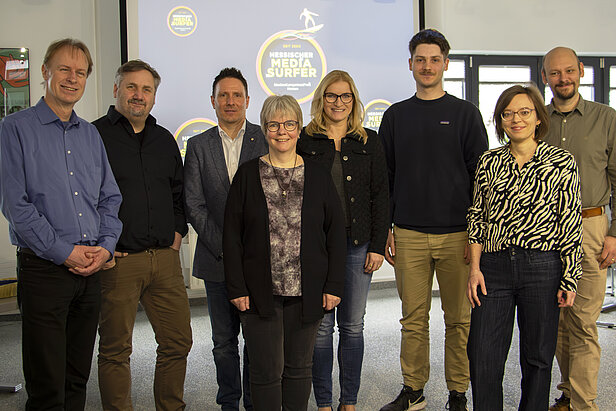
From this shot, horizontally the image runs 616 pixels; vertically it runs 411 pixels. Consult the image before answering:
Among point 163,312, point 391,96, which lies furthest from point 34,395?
point 391,96

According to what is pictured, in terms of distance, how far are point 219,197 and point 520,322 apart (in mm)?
1484

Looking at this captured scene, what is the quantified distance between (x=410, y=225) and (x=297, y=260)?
2.86ft

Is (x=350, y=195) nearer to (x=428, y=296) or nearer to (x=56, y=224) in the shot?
(x=428, y=296)

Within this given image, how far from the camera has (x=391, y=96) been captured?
5547mm

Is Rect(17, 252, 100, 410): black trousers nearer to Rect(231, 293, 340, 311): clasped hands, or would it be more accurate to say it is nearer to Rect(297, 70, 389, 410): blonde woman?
Rect(231, 293, 340, 311): clasped hands

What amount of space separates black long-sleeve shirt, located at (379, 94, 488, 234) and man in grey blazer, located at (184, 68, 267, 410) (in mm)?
778

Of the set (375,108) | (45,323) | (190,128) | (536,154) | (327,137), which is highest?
(375,108)

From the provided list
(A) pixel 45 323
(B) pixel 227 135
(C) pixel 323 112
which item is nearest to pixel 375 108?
(C) pixel 323 112

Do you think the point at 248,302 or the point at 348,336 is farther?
the point at 348,336

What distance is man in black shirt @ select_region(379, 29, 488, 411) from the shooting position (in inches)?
110

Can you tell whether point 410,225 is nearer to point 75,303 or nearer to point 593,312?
point 593,312

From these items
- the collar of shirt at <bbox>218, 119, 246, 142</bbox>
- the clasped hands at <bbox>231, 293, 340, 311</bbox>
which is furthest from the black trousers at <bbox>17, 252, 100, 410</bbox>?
the collar of shirt at <bbox>218, 119, 246, 142</bbox>

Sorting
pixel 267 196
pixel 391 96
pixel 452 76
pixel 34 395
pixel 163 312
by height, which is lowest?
pixel 34 395

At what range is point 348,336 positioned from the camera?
268 cm
